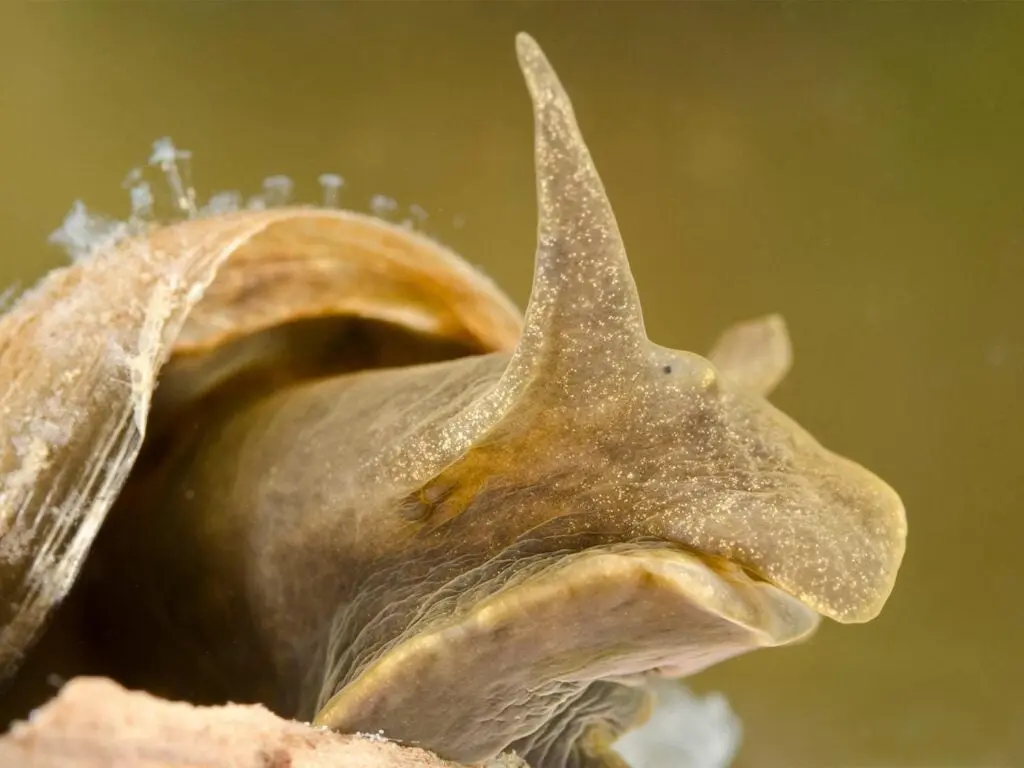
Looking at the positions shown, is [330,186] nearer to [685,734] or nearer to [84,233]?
[84,233]

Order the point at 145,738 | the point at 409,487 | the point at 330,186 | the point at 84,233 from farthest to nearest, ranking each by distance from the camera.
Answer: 1. the point at 330,186
2. the point at 84,233
3. the point at 409,487
4. the point at 145,738

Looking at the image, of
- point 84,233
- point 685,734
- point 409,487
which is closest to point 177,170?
point 84,233

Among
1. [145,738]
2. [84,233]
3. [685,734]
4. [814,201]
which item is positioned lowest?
[685,734]

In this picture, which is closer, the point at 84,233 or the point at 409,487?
the point at 409,487

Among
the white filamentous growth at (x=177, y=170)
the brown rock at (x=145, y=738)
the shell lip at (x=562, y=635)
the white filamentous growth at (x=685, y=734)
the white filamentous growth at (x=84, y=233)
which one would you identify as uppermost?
the white filamentous growth at (x=177, y=170)

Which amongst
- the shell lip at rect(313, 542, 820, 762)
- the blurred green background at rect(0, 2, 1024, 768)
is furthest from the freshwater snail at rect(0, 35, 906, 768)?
the blurred green background at rect(0, 2, 1024, 768)

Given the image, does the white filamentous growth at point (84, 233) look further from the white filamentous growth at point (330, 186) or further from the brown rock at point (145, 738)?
the brown rock at point (145, 738)

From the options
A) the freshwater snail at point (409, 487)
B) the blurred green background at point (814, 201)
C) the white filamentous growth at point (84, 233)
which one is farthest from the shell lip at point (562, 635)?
the blurred green background at point (814, 201)

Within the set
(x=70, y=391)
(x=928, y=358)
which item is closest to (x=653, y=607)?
(x=70, y=391)

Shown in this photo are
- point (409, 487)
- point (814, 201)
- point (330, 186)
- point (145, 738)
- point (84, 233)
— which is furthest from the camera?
point (814, 201)
